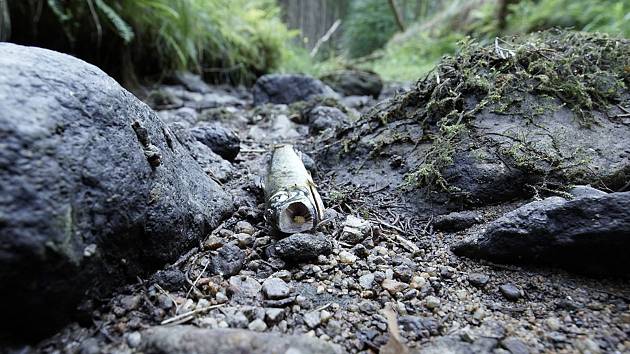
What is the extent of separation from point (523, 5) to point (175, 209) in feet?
23.3

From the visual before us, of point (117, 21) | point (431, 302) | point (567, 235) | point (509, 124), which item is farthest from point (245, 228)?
Result: point (117, 21)

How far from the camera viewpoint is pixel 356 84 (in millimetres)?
4812

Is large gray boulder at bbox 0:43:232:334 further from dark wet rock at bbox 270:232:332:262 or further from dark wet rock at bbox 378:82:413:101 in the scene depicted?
dark wet rock at bbox 378:82:413:101

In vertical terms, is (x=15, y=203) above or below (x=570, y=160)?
below

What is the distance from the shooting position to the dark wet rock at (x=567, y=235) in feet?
4.15

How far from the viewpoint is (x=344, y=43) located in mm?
14289

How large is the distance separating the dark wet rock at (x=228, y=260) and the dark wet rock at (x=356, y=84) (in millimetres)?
3545

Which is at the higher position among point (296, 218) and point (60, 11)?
point (60, 11)

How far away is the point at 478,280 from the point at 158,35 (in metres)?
3.86

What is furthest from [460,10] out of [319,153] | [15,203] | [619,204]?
[15,203]

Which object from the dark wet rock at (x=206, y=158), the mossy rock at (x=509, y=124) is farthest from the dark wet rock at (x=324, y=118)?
the dark wet rock at (x=206, y=158)

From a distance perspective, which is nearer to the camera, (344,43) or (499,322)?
(499,322)

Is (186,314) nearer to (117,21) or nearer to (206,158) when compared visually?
(206,158)

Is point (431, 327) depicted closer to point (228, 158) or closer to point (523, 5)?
point (228, 158)
